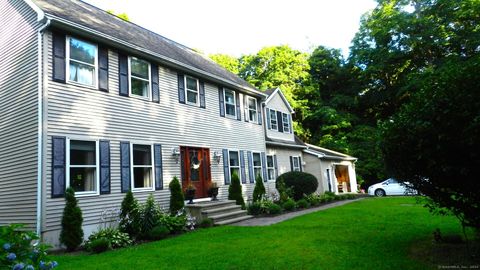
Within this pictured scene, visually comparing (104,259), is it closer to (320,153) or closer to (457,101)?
(457,101)

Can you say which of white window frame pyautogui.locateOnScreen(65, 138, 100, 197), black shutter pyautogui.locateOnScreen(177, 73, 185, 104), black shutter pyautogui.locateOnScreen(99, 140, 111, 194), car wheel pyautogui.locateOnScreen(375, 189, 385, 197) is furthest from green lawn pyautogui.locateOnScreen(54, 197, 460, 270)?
car wheel pyautogui.locateOnScreen(375, 189, 385, 197)

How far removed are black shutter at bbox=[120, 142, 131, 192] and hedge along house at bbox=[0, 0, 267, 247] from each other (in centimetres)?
3

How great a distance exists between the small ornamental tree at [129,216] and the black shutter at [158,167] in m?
1.45

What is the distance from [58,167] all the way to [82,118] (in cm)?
155

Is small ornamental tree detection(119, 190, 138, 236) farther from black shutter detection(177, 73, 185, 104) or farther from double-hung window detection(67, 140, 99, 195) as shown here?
black shutter detection(177, 73, 185, 104)

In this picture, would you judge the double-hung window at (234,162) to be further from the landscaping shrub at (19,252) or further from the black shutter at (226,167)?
the landscaping shrub at (19,252)

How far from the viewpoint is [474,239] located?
6.50 meters

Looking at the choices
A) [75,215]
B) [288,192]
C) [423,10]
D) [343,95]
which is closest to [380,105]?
[343,95]

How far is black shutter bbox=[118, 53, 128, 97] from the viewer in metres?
10.6

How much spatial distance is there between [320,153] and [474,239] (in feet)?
54.0

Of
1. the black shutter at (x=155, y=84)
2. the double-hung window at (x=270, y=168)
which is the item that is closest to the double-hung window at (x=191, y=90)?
the black shutter at (x=155, y=84)

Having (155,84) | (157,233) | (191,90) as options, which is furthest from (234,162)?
(157,233)

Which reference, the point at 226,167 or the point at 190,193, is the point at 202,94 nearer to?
the point at 226,167

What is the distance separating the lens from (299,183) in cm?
1714
